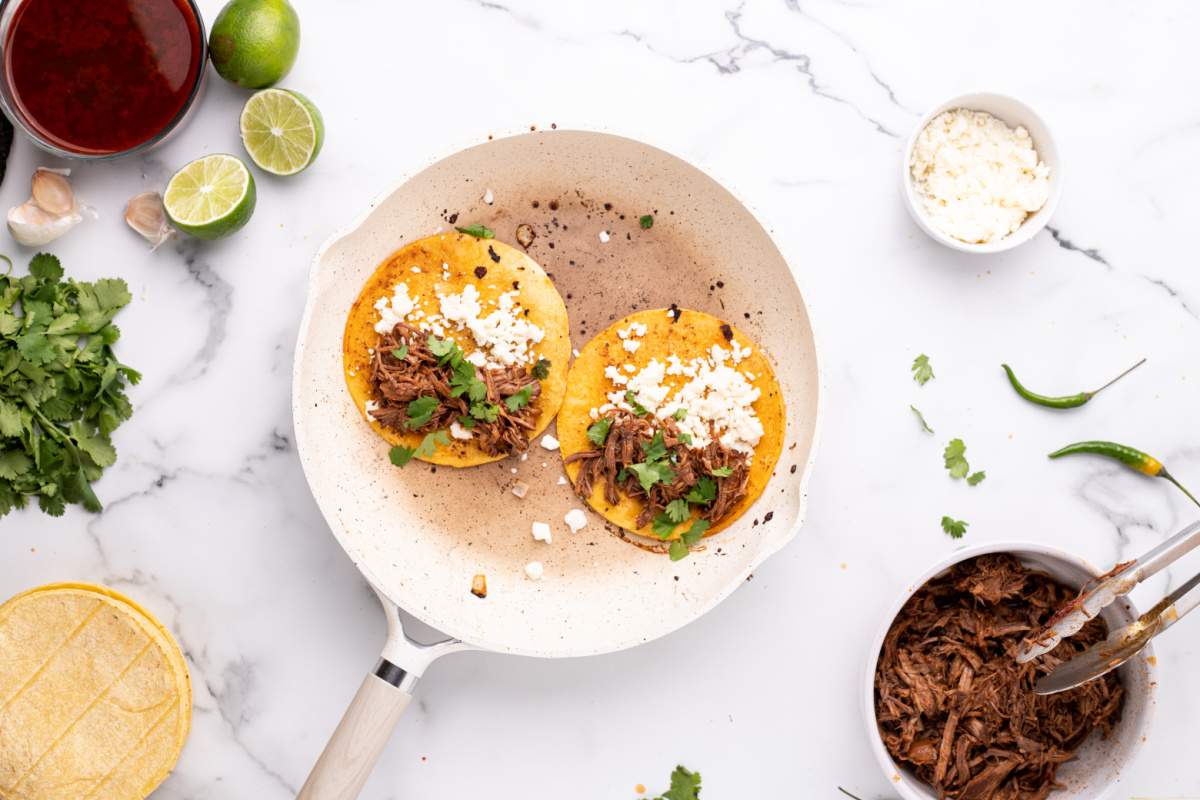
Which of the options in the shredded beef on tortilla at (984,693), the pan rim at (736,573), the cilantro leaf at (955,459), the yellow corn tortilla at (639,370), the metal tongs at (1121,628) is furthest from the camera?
the cilantro leaf at (955,459)

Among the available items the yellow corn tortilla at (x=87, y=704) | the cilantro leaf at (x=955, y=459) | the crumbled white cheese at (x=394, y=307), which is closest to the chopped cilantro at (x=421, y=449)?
the crumbled white cheese at (x=394, y=307)

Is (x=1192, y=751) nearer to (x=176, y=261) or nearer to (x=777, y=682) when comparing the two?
(x=777, y=682)

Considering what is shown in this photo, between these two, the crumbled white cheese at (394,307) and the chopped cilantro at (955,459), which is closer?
the crumbled white cheese at (394,307)

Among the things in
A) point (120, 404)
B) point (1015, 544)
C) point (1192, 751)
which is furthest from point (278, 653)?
point (1192, 751)

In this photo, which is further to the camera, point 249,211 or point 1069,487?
point 1069,487

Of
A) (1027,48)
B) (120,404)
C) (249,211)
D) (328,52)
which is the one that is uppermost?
(1027,48)

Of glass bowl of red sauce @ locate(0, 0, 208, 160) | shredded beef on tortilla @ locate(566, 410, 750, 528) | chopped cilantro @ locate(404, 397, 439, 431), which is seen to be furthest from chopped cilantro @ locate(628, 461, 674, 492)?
glass bowl of red sauce @ locate(0, 0, 208, 160)

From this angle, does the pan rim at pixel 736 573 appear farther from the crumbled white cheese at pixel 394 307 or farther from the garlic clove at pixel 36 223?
the garlic clove at pixel 36 223
